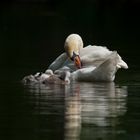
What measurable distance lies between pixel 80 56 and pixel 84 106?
12.9 ft

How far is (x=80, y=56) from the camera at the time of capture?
58.1 ft

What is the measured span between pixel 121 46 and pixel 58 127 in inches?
597

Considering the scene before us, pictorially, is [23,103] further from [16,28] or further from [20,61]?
[16,28]

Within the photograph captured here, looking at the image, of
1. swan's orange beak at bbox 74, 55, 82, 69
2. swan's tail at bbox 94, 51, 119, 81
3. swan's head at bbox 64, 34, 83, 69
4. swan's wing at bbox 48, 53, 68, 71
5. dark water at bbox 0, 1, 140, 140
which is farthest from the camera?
swan's wing at bbox 48, 53, 68, 71

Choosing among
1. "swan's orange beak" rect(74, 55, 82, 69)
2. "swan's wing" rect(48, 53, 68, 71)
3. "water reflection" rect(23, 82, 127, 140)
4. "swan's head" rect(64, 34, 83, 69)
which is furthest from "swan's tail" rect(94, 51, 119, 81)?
"swan's wing" rect(48, 53, 68, 71)

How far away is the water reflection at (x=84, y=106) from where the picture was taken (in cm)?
1189

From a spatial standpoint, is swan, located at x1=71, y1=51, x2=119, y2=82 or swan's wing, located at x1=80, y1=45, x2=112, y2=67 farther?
swan's wing, located at x1=80, y1=45, x2=112, y2=67

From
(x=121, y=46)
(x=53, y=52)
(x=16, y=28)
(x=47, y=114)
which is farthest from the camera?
(x=16, y=28)

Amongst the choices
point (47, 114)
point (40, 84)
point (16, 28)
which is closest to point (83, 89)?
point (40, 84)

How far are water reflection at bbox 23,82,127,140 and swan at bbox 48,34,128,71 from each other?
1.72 feet

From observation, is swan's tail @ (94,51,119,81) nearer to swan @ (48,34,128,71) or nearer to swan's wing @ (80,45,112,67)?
swan @ (48,34,128,71)

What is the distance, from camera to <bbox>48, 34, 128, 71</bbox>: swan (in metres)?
17.1

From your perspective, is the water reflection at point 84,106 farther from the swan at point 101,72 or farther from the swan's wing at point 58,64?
the swan's wing at point 58,64

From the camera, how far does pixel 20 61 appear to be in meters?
20.6
